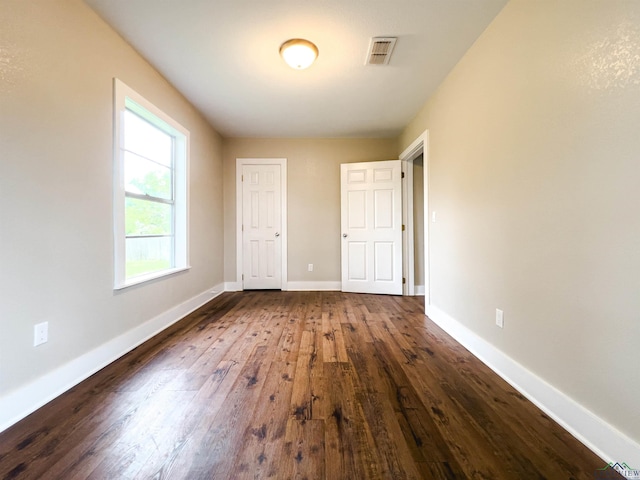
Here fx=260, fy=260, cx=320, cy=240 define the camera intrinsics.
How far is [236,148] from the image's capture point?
167 inches

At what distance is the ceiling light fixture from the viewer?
1998mm

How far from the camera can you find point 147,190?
8.25 ft

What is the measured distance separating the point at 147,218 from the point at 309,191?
2.41 meters

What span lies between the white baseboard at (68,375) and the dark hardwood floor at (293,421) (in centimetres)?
6

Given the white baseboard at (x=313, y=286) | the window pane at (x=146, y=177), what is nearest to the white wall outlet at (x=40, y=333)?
the window pane at (x=146, y=177)

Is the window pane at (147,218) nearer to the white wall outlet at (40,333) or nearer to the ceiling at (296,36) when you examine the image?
the white wall outlet at (40,333)

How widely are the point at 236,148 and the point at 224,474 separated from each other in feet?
13.7

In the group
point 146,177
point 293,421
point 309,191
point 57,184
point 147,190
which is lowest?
point 293,421

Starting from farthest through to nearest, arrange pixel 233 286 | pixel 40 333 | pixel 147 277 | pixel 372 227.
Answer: pixel 233 286 < pixel 372 227 < pixel 147 277 < pixel 40 333

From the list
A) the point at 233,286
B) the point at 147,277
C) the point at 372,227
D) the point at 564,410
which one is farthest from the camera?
the point at 233,286

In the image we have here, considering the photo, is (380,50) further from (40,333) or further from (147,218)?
(40,333)

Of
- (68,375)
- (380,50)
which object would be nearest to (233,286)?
(68,375)

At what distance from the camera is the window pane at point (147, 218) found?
2.25 meters

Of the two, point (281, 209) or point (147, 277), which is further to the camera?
point (281, 209)
